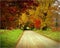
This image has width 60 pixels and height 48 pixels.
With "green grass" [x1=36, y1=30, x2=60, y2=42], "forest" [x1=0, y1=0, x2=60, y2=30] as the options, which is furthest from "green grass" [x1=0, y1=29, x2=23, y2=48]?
"green grass" [x1=36, y1=30, x2=60, y2=42]

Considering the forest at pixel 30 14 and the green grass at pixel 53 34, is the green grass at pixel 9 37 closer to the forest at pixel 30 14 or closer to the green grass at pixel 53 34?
the forest at pixel 30 14

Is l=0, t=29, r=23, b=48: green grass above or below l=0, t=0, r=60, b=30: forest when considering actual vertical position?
below

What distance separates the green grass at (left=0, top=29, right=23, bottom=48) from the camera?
7.11 feet

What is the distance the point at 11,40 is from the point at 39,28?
489 millimetres

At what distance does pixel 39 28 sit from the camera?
2.23 meters

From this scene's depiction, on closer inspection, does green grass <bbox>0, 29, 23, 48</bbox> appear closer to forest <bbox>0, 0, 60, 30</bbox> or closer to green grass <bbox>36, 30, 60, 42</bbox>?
forest <bbox>0, 0, 60, 30</bbox>

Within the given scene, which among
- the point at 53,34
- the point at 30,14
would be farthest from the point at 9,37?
the point at 53,34

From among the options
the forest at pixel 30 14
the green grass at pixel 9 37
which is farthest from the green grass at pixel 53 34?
the green grass at pixel 9 37

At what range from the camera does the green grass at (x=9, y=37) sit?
2.17m

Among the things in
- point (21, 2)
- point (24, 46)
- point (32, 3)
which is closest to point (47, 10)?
point (32, 3)

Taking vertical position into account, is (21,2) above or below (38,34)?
above

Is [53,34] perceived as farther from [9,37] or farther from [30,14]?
[9,37]

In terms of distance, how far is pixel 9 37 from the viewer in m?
2.19

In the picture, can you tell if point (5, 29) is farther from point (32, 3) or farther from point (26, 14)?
point (32, 3)
